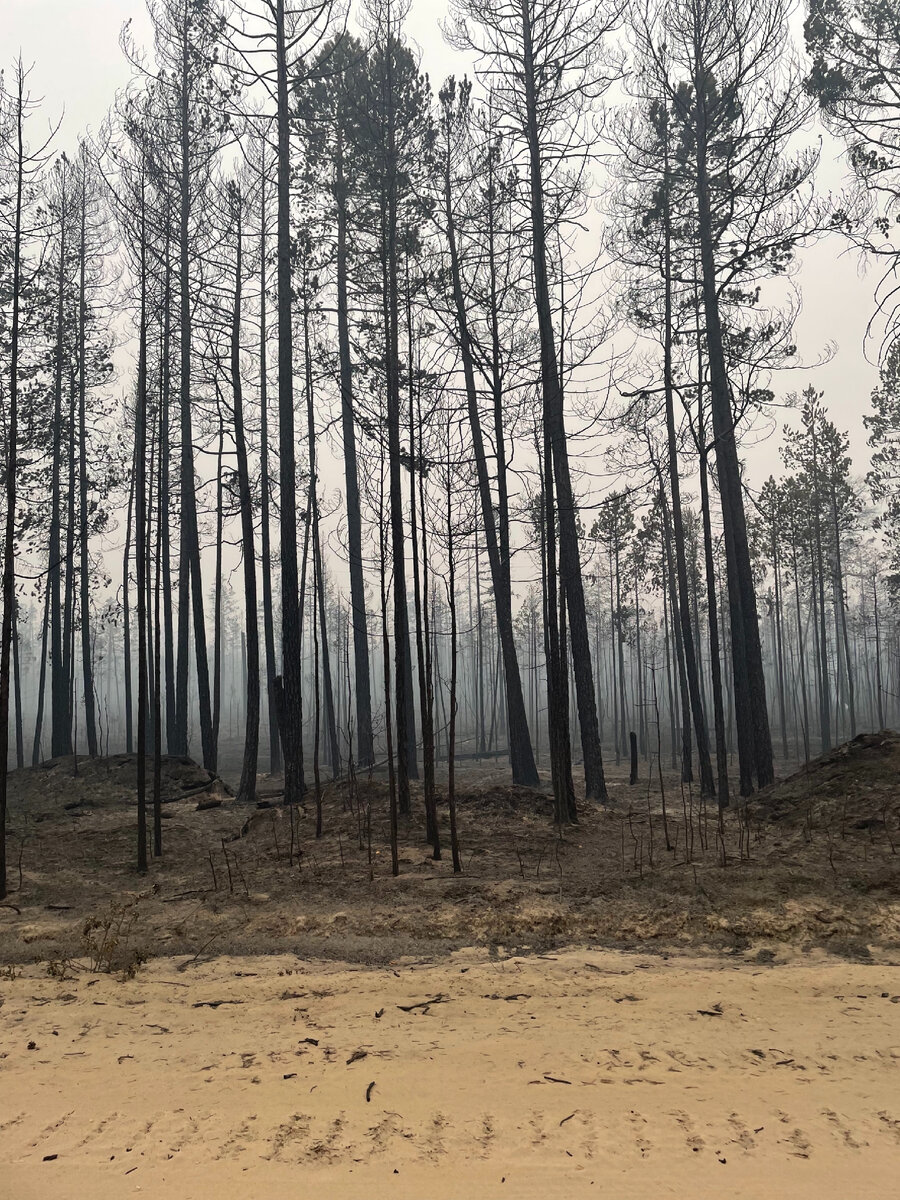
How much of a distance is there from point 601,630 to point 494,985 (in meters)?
49.7

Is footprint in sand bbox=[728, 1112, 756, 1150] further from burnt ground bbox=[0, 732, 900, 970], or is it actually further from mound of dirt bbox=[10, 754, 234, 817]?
mound of dirt bbox=[10, 754, 234, 817]

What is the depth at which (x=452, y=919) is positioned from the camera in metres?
5.93

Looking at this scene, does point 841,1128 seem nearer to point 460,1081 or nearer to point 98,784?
point 460,1081

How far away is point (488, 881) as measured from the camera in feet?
22.6

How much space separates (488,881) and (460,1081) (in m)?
3.55

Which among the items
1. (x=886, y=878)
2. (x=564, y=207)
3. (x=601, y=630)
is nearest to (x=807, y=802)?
(x=886, y=878)

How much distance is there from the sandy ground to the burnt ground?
2.03 feet

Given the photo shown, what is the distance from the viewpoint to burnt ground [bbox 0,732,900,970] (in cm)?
557

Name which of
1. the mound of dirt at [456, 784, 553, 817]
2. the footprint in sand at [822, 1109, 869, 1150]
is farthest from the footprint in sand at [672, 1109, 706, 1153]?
the mound of dirt at [456, 784, 553, 817]

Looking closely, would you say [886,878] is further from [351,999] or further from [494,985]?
[351,999]

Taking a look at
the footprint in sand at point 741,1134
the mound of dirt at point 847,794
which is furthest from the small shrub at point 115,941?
the mound of dirt at point 847,794

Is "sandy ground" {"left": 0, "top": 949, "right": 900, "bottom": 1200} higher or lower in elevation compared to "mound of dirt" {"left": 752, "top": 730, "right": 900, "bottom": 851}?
lower

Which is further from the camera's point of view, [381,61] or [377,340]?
[377,340]

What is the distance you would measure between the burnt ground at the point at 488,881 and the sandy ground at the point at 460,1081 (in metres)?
0.62
